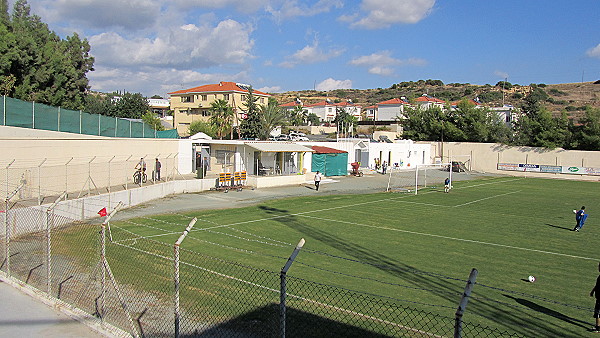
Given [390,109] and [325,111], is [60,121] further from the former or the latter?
[325,111]

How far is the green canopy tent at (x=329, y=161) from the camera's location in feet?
160

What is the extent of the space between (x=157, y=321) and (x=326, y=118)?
143 meters

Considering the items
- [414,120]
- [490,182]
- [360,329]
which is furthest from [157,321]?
[414,120]

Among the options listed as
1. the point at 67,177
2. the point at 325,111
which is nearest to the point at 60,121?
the point at 67,177

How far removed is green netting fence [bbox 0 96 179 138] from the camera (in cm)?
2648

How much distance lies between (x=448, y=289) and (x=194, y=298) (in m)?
6.68

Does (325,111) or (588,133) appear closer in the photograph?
(588,133)

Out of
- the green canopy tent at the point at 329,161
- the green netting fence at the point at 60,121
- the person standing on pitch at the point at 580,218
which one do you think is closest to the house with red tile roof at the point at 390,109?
the green canopy tent at the point at 329,161

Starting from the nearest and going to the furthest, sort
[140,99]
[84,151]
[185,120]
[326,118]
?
[84,151], [185,120], [140,99], [326,118]

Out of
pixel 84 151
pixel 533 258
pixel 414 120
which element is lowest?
pixel 533 258

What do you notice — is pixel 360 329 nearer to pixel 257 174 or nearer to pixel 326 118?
pixel 257 174

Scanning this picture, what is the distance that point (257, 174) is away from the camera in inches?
1633

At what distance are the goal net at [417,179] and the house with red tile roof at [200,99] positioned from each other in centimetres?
3671

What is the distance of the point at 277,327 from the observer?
906 centimetres
